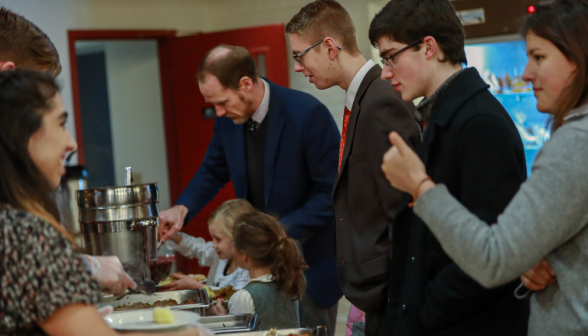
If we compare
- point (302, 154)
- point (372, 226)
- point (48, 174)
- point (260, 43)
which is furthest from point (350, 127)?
point (260, 43)

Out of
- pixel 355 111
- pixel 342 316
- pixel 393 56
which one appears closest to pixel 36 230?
pixel 393 56

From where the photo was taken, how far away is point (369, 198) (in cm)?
181

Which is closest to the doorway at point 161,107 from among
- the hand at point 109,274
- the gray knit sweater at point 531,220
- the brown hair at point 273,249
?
the brown hair at point 273,249

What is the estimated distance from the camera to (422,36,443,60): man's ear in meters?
1.53

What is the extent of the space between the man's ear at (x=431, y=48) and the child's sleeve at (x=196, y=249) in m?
1.93

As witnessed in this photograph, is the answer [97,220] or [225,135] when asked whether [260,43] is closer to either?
[225,135]

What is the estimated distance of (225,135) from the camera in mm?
2881

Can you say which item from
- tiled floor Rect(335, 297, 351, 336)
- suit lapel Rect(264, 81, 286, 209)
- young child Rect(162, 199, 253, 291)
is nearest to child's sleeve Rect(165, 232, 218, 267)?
young child Rect(162, 199, 253, 291)

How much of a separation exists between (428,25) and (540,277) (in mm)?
662

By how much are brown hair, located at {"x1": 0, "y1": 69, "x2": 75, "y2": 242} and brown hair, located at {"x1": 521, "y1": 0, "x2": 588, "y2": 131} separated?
3.19 feet

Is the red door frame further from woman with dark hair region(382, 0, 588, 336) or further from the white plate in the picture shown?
woman with dark hair region(382, 0, 588, 336)

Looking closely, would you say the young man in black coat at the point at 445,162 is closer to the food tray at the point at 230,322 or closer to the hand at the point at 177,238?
the food tray at the point at 230,322

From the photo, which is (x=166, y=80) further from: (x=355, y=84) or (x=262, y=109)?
(x=355, y=84)

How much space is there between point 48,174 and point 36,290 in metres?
0.23
